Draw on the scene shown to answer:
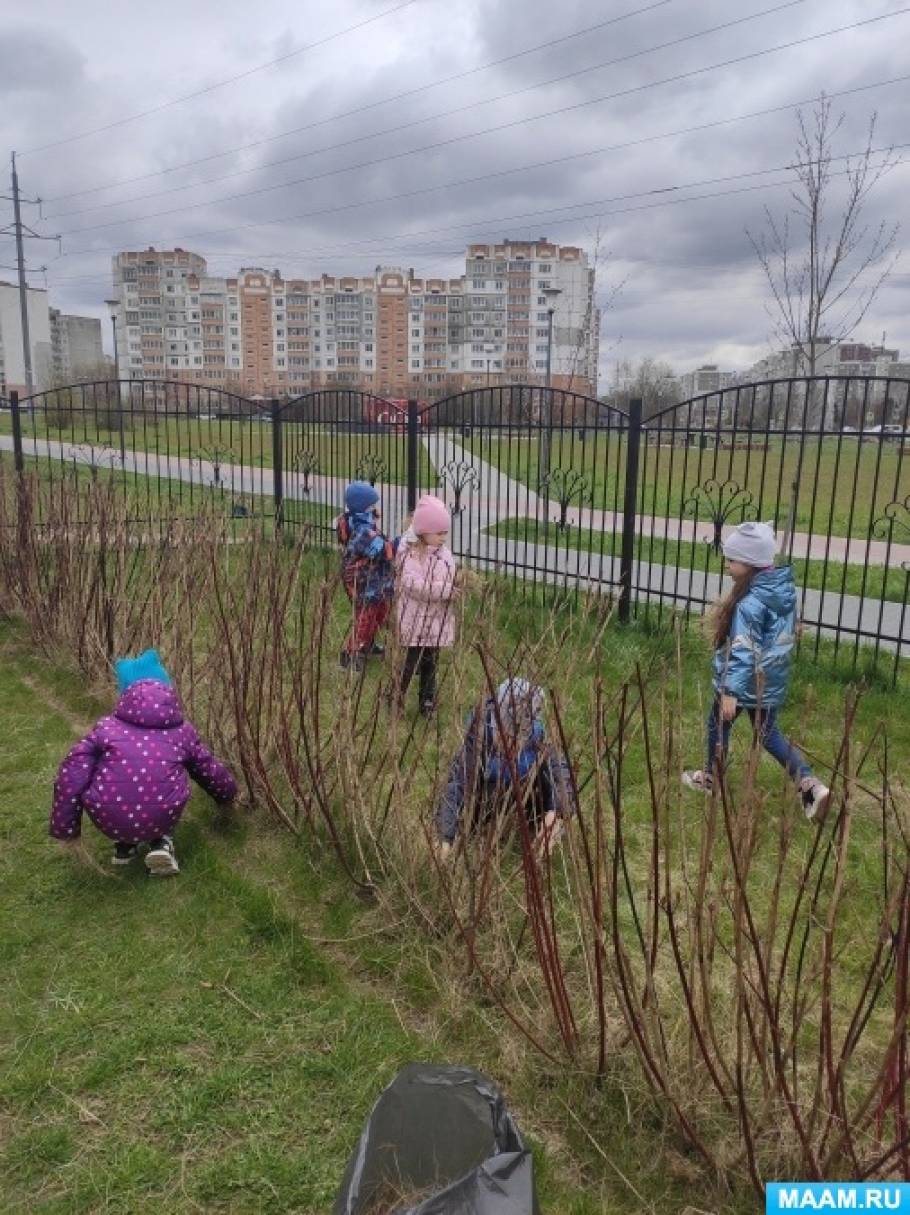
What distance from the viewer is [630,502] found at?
5.80m

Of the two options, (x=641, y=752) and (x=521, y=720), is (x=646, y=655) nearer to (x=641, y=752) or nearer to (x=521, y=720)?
(x=641, y=752)

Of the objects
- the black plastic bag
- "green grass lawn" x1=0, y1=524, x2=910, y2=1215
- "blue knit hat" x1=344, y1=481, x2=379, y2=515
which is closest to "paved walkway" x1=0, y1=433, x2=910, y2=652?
"blue knit hat" x1=344, y1=481, x2=379, y2=515

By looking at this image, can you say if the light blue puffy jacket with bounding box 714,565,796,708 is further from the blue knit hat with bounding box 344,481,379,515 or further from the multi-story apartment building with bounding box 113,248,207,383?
the multi-story apartment building with bounding box 113,248,207,383

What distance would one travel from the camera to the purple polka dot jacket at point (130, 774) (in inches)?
110

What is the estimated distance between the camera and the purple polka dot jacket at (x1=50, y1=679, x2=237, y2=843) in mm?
2793

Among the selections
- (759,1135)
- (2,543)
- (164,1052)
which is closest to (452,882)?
(164,1052)

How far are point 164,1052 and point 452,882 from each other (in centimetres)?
84

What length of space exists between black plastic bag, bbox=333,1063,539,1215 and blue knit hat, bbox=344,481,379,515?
3825mm

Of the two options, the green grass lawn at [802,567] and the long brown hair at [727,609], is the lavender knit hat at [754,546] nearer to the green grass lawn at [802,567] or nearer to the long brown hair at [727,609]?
the long brown hair at [727,609]

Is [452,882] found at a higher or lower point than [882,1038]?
higher

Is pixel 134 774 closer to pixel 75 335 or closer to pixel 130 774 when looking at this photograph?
pixel 130 774

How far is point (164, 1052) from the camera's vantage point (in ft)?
7.10

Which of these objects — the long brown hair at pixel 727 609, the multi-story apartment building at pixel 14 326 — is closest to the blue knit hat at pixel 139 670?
the long brown hair at pixel 727 609

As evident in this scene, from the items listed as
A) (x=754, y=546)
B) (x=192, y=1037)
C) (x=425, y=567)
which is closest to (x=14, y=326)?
(x=425, y=567)
